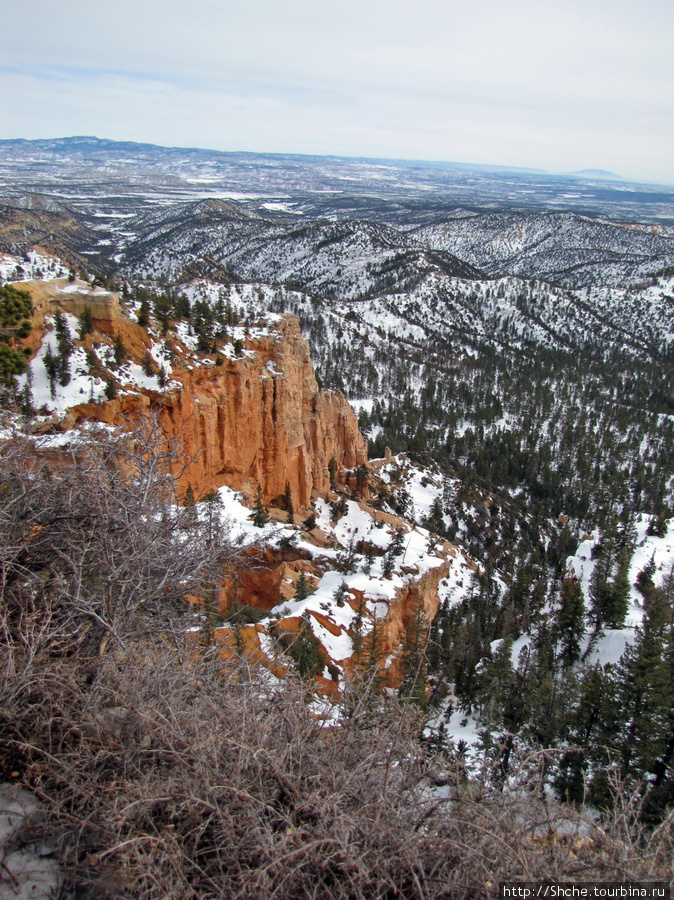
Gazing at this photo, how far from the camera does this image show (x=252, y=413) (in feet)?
117

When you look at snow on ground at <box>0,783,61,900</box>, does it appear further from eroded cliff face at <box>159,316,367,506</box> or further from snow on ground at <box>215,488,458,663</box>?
eroded cliff face at <box>159,316,367,506</box>

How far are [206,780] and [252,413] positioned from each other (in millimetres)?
32837

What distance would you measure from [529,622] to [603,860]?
45154 mm

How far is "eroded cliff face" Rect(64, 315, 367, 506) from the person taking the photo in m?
27.5

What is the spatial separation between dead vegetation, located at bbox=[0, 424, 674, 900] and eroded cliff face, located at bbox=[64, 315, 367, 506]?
62.0 ft

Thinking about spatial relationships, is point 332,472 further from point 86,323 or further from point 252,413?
point 86,323

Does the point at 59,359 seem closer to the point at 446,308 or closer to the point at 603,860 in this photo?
the point at 603,860

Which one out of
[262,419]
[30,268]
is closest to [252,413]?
[262,419]

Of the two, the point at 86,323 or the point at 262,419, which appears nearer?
the point at 86,323

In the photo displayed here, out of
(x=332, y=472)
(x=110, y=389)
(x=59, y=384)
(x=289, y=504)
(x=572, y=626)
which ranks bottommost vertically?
(x=572, y=626)

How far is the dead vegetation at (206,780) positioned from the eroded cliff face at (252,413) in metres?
18.9

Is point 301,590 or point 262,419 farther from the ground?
point 262,419

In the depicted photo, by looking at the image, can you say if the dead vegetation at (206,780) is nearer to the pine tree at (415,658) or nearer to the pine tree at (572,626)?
the pine tree at (415,658)

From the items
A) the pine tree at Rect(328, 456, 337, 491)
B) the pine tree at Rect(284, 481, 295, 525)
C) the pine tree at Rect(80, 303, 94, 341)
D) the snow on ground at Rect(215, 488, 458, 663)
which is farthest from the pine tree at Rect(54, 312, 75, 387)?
the pine tree at Rect(328, 456, 337, 491)
